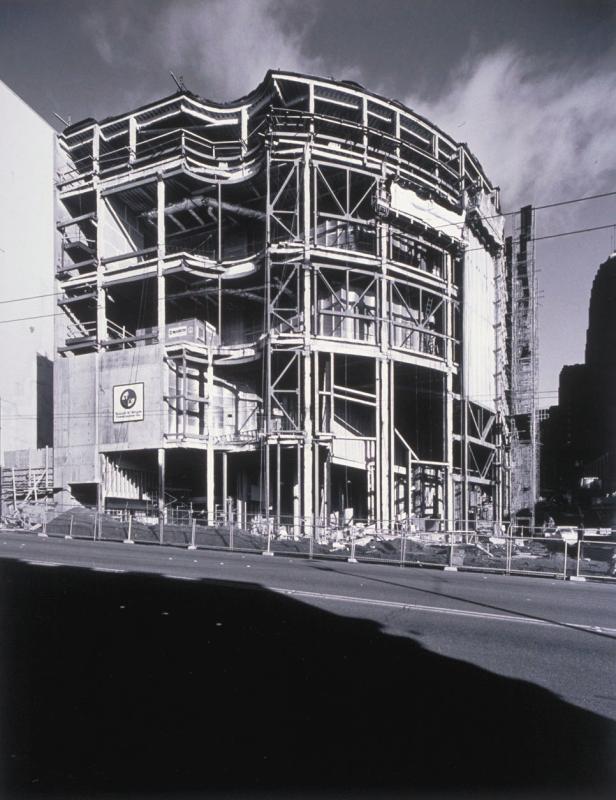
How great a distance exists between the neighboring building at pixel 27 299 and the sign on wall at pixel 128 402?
6.36 m

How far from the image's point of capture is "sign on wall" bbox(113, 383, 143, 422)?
2958cm

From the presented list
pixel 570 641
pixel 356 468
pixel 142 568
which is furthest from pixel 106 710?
pixel 356 468

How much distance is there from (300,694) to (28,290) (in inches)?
1349

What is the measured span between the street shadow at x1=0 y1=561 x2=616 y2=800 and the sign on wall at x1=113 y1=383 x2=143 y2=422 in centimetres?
2283

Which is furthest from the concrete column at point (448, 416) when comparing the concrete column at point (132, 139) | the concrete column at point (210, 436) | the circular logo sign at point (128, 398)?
the concrete column at point (132, 139)

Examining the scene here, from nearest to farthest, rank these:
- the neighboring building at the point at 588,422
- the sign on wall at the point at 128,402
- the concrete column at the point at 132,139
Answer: the sign on wall at the point at 128,402, the concrete column at the point at 132,139, the neighboring building at the point at 588,422

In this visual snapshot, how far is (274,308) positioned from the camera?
2875cm

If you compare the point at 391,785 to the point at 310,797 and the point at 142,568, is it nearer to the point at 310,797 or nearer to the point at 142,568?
the point at 310,797

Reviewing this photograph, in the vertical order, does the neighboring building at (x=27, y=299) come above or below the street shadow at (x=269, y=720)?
above

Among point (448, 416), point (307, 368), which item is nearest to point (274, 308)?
point (307, 368)

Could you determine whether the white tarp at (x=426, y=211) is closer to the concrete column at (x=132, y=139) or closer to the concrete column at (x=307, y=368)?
the concrete column at (x=307, y=368)

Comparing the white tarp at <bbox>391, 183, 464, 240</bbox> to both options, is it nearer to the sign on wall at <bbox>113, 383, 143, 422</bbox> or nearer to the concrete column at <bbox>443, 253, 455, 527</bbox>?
the concrete column at <bbox>443, 253, 455, 527</bbox>

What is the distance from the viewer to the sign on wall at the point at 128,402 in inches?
1164

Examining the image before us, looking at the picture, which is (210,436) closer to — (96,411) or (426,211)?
(96,411)
